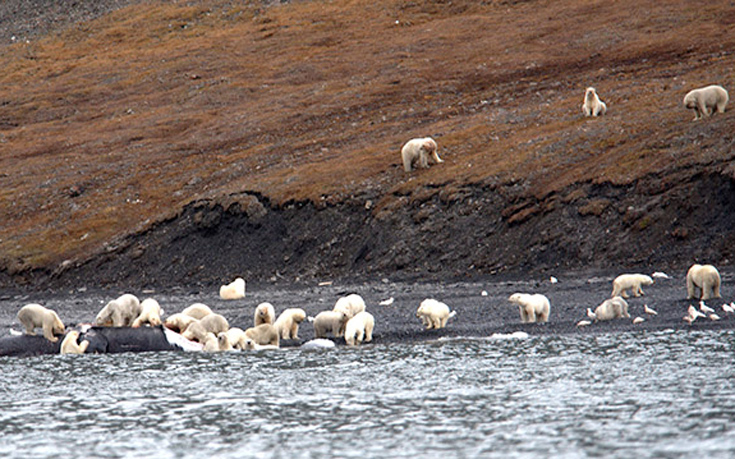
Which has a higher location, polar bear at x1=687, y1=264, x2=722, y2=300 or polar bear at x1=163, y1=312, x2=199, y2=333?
polar bear at x1=163, y1=312, x2=199, y2=333

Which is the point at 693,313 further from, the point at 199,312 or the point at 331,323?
the point at 199,312

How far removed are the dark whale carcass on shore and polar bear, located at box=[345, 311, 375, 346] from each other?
10.9 feet

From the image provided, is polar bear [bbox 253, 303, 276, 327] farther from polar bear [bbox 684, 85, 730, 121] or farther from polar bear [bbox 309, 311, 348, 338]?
polar bear [bbox 684, 85, 730, 121]

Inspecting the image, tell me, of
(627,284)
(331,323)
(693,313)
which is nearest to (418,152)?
(627,284)

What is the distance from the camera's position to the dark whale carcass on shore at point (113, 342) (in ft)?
68.9

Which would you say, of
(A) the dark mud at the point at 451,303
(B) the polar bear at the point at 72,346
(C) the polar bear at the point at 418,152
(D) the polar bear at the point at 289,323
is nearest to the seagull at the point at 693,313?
(A) the dark mud at the point at 451,303

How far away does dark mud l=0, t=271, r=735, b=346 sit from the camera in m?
21.6

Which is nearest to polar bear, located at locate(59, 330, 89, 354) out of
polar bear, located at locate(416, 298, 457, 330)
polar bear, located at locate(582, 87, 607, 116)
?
polar bear, located at locate(416, 298, 457, 330)

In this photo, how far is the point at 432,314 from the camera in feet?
72.8

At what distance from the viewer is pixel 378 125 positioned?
58062 mm

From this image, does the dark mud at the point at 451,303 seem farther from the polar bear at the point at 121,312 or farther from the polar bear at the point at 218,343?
the polar bear at the point at 121,312

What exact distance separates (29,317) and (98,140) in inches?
1942

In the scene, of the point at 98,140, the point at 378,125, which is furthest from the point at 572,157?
the point at 98,140

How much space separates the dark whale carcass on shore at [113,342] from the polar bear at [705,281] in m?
11.3
